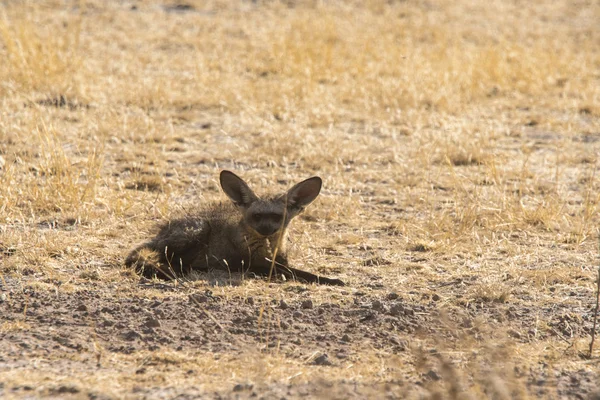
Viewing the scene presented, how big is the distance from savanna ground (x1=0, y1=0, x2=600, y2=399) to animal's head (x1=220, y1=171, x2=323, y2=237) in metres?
0.40

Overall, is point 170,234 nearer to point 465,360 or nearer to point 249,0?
point 465,360

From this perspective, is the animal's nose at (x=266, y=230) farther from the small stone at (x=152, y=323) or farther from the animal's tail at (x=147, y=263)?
the small stone at (x=152, y=323)

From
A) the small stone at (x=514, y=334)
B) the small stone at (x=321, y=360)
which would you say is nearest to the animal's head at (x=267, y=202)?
the small stone at (x=321, y=360)

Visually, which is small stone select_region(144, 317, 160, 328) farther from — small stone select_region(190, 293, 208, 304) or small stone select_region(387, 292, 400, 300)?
small stone select_region(387, 292, 400, 300)

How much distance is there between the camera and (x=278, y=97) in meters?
11.9

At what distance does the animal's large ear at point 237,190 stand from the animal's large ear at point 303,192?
26 centimetres

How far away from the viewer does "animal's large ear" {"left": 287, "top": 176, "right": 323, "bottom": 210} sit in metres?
6.84

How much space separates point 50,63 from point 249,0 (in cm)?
727

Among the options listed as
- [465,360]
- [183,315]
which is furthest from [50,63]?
[465,360]

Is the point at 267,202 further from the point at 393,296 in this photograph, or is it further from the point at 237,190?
the point at 393,296

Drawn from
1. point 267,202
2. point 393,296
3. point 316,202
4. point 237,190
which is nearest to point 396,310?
→ point 393,296

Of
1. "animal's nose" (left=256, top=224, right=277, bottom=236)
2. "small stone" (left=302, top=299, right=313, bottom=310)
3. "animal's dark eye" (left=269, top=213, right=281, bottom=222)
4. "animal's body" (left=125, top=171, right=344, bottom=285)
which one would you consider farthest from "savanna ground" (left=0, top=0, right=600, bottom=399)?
"animal's dark eye" (left=269, top=213, right=281, bottom=222)

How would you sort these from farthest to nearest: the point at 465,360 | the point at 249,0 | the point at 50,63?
1. the point at 249,0
2. the point at 50,63
3. the point at 465,360

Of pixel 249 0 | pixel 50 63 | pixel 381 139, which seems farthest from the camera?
pixel 249 0
